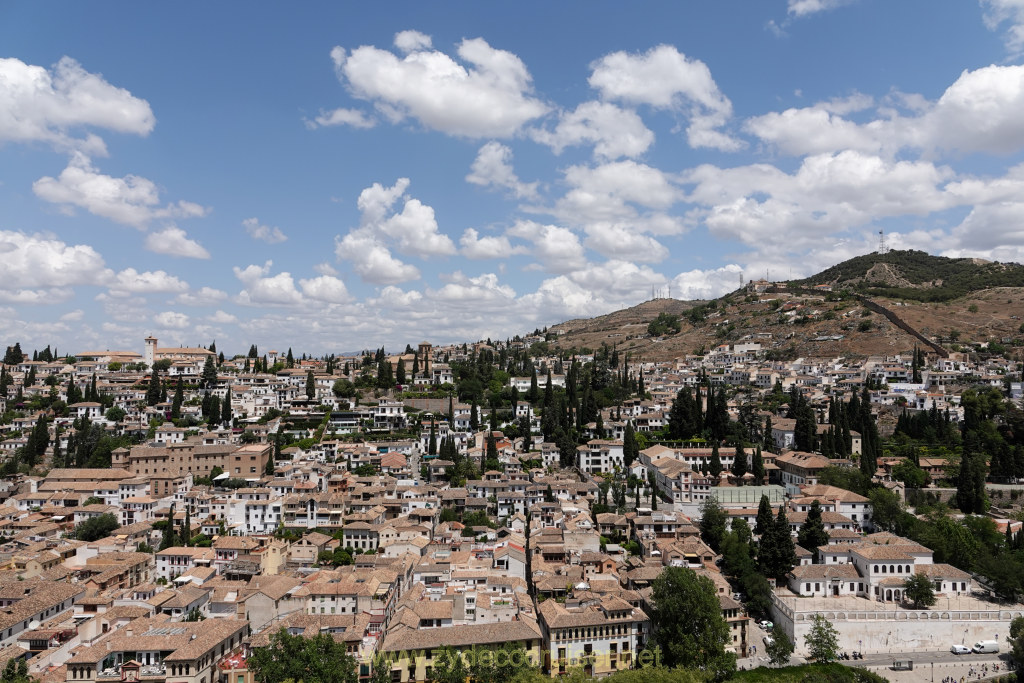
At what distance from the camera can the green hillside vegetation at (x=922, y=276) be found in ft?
306

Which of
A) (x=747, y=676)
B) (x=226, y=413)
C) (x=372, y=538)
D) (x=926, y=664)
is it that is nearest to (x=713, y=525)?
(x=747, y=676)

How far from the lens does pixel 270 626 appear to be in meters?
27.0

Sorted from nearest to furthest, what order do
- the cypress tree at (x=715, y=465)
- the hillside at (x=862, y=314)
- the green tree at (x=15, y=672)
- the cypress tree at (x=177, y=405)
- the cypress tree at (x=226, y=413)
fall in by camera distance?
the green tree at (x=15, y=672) → the cypress tree at (x=715, y=465) → the cypress tree at (x=226, y=413) → the cypress tree at (x=177, y=405) → the hillside at (x=862, y=314)

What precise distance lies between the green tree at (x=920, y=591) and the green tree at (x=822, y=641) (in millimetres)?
4288

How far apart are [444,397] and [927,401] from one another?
130 ft

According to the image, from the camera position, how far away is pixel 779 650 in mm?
25328

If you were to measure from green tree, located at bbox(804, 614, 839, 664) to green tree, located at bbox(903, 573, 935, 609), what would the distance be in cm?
429

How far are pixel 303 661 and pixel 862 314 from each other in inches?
3212

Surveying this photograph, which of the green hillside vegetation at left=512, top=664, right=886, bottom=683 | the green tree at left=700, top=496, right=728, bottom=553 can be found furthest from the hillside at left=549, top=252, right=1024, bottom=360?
the green hillside vegetation at left=512, top=664, right=886, bottom=683

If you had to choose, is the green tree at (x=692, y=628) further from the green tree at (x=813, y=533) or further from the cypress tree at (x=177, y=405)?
the cypress tree at (x=177, y=405)

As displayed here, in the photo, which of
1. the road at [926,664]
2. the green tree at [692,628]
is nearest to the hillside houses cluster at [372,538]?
the green tree at [692,628]

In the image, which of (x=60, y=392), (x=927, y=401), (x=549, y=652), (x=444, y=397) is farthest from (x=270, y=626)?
(x=927, y=401)

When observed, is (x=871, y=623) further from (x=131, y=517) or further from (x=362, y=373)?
(x=362, y=373)

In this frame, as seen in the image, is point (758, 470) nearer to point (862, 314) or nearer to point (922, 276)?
point (862, 314)
